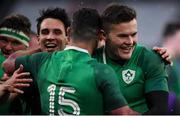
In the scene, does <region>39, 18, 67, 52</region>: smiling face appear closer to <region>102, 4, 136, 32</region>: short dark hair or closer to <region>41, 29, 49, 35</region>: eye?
<region>41, 29, 49, 35</region>: eye

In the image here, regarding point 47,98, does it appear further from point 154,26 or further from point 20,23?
point 154,26

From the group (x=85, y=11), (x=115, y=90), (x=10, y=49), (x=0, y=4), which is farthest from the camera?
(x=0, y=4)

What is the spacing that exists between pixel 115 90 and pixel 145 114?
427mm

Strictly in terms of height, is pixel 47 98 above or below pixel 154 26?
below

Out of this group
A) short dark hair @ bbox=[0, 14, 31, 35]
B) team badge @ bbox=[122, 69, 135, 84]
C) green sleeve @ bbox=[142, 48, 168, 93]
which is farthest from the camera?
short dark hair @ bbox=[0, 14, 31, 35]

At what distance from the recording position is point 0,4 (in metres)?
11.3

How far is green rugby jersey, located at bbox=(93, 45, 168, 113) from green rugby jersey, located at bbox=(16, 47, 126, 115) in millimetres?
406

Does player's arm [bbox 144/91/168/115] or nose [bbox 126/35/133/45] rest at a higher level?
nose [bbox 126/35/133/45]

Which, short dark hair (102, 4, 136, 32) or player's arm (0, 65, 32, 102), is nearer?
player's arm (0, 65, 32, 102)

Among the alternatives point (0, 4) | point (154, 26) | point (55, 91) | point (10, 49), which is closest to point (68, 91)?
point (55, 91)

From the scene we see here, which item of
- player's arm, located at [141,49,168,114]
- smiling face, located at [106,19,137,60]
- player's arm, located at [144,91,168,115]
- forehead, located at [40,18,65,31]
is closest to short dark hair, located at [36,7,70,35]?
forehead, located at [40,18,65,31]

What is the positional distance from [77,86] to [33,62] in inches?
18.0

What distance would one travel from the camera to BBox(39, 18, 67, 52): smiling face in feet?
16.7

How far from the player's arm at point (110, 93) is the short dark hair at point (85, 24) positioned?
31cm
